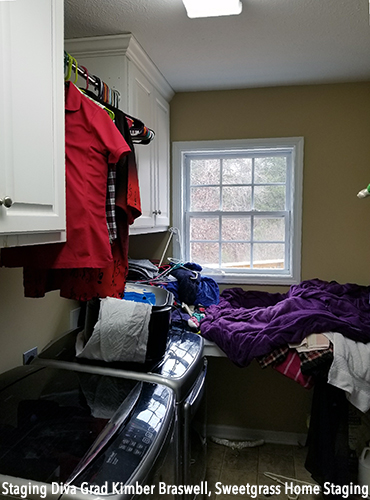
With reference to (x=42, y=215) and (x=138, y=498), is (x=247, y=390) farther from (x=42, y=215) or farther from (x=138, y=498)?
(x=42, y=215)

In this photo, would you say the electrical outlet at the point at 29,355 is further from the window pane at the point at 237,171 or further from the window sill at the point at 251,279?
the window pane at the point at 237,171

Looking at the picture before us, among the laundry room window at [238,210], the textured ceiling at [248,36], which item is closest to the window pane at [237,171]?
the laundry room window at [238,210]

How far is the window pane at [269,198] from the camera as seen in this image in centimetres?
275

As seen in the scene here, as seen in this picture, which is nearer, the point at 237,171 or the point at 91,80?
the point at 91,80

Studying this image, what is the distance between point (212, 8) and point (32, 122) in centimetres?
105

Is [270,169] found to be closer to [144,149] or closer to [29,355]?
[144,149]

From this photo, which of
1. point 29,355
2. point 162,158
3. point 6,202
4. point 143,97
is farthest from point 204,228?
point 6,202

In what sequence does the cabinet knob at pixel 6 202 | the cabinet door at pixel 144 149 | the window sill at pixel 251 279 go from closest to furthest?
the cabinet knob at pixel 6 202
the cabinet door at pixel 144 149
the window sill at pixel 251 279

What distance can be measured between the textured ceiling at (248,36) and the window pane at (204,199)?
790 millimetres

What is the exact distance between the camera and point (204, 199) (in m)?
2.87

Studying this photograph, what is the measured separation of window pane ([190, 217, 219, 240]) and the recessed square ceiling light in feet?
4.91

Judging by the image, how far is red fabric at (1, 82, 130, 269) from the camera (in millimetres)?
1152

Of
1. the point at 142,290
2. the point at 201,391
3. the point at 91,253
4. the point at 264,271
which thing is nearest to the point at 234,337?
the point at 201,391

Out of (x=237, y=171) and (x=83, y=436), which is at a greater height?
(x=237, y=171)
